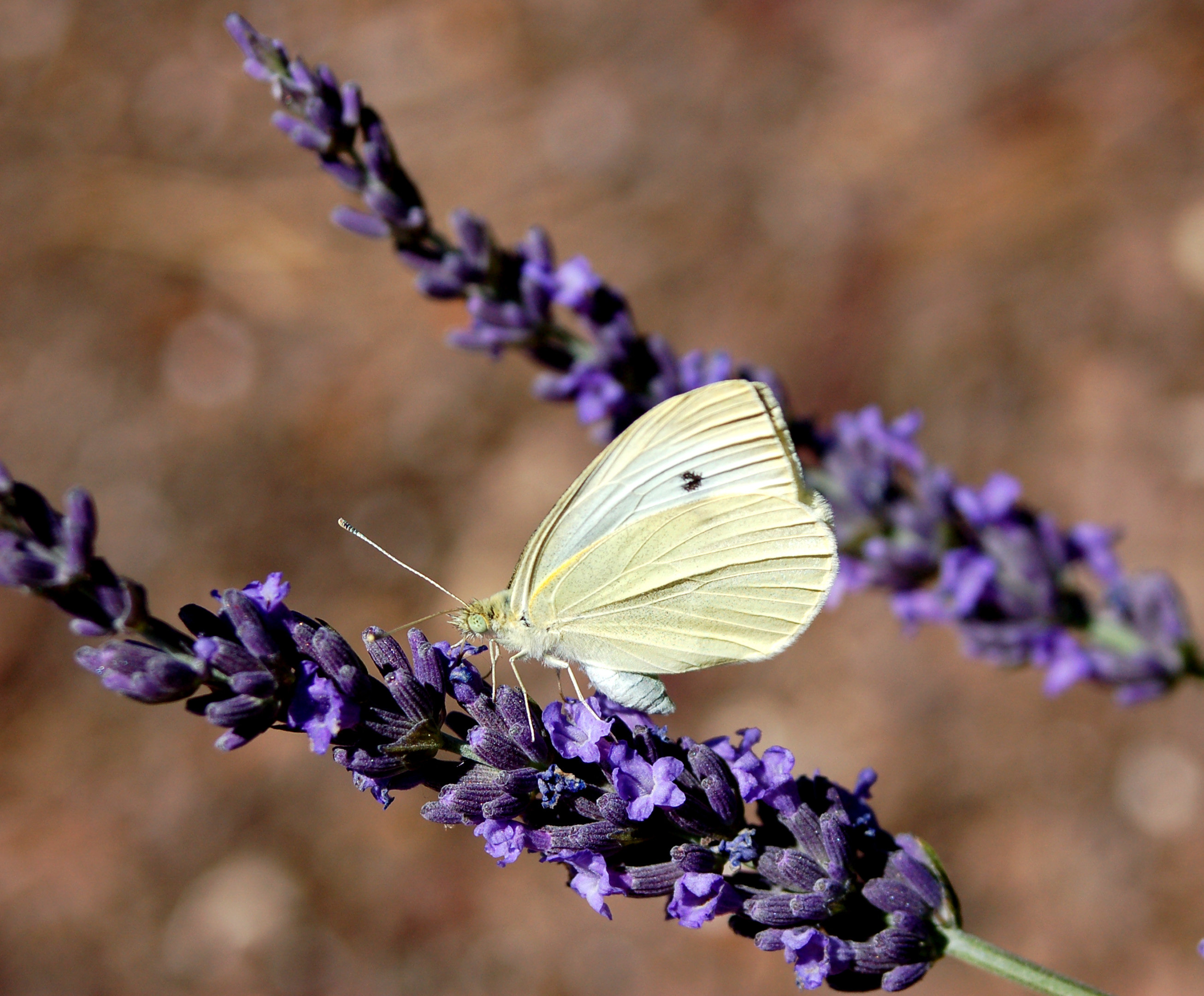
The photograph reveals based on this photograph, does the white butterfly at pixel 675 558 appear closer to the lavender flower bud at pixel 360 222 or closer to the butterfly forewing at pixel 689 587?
the butterfly forewing at pixel 689 587

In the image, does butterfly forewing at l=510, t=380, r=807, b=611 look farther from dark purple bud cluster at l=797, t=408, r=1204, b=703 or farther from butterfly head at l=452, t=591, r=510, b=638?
dark purple bud cluster at l=797, t=408, r=1204, b=703

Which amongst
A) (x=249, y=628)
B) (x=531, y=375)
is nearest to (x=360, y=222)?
(x=249, y=628)

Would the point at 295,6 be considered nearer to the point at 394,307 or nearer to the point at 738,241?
the point at 394,307

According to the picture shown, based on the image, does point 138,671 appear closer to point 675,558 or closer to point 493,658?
point 493,658

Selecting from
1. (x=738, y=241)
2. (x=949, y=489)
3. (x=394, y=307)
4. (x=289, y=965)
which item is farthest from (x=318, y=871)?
(x=738, y=241)

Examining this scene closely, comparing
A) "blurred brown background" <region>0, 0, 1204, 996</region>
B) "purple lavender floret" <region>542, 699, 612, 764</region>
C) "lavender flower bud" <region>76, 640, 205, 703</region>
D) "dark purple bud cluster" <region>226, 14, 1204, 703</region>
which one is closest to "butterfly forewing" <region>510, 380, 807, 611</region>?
"purple lavender floret" <region>542, 699, 612, 764</region>

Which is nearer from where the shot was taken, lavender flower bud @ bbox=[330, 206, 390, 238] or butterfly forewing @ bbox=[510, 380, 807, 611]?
butterfly forewing @ bbox=[510, 380, 807, 611]
